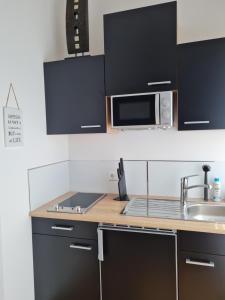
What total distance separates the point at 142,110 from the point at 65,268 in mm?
1308

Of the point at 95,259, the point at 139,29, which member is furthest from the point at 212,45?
the point at 95,259

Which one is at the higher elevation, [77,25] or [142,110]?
[77,25]

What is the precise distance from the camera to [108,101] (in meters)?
1.92

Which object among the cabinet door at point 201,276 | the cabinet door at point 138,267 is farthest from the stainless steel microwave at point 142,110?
the cabinet door at point 201,276

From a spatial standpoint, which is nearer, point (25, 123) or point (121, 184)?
point (25, 123)

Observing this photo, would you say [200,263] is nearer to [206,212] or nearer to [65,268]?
[206,212]

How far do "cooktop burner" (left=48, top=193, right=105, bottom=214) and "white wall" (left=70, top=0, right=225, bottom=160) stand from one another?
1.25 feet

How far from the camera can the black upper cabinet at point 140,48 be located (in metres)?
1.69

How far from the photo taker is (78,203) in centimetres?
200

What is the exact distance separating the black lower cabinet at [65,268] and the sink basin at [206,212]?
2.64 ft

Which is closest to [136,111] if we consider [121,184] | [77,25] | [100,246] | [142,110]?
[142,110]

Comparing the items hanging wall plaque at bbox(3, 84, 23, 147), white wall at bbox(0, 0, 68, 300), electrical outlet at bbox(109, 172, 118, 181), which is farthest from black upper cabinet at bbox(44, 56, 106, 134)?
electrical outlet at bbox(109, 172, 118, 181)

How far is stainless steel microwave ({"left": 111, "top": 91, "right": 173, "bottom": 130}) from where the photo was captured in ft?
5.57

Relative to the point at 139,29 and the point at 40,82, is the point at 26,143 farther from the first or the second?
the point at 139,29
